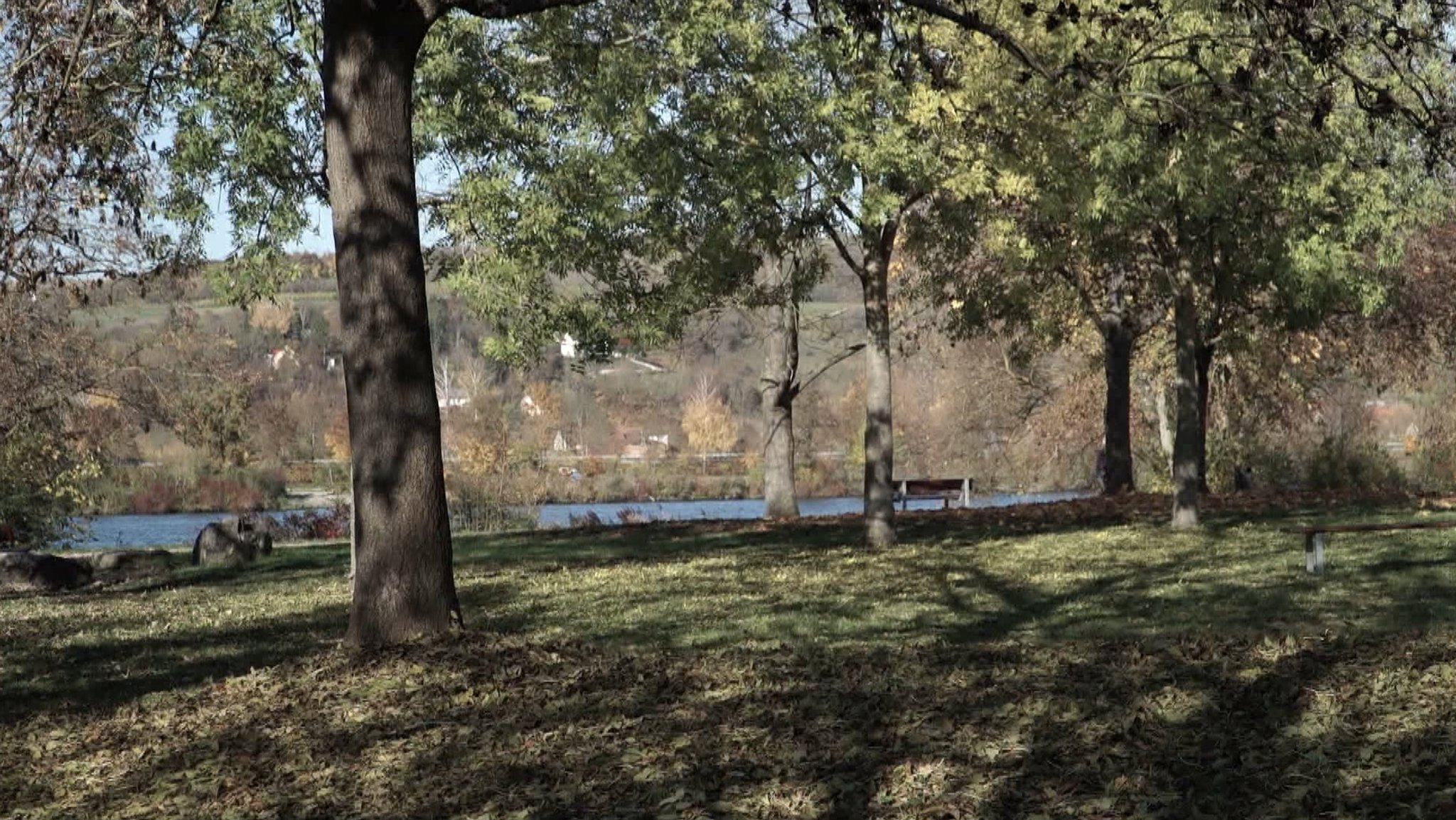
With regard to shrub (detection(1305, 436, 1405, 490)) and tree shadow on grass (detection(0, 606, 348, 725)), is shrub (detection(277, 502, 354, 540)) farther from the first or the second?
shrub (detection(1305, 436, 1405, 490))

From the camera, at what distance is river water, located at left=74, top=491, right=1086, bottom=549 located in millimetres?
36500

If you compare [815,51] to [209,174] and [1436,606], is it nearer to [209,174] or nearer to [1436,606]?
[209,174]

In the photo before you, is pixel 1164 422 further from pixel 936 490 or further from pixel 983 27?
pixel 983 27

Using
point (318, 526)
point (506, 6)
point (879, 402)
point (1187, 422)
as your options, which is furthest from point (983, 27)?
point (318, 526)

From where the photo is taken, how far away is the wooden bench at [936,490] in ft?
111

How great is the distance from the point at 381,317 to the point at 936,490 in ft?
86.5

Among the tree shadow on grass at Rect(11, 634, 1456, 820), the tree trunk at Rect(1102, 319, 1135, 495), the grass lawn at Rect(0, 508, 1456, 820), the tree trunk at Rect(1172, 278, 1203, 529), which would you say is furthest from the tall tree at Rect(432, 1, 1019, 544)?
the tree trunk at Rect(1102, 319, 1135, 495)

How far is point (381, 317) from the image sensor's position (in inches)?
353

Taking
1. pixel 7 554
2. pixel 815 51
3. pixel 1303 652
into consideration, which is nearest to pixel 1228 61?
pixel 815 51

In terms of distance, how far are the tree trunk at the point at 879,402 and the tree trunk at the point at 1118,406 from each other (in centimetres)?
1106

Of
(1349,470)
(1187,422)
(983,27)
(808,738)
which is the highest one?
(983,27)

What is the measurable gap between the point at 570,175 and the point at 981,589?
7.65m

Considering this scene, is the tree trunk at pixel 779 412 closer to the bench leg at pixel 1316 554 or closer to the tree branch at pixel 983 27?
the bench leg at pixel 1316 554

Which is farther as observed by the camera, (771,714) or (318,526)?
(318,526)
